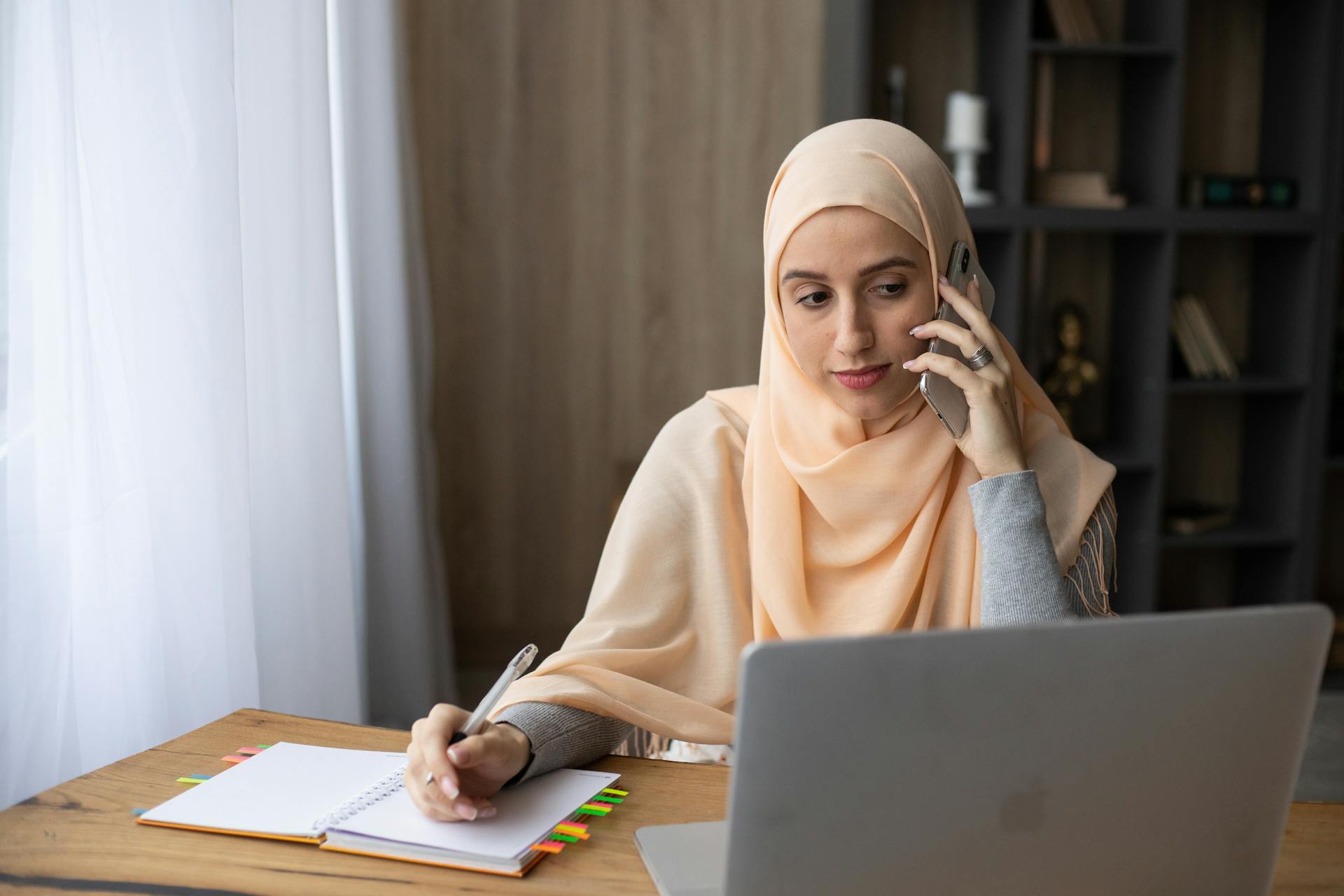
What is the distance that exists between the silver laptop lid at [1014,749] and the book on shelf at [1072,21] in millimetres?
2883

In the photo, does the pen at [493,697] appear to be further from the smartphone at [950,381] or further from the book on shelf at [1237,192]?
the book on shelf at [1237,192]

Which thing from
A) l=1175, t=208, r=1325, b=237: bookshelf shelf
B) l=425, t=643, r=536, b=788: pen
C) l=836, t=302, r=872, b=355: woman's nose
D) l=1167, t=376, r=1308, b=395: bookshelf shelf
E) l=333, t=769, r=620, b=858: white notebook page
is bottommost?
l=333, t=769, r=620, b=858: white notebook page

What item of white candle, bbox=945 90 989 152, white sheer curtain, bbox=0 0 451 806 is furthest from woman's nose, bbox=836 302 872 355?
white candle, bbox=945 90 989 152

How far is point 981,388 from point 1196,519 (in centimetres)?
248

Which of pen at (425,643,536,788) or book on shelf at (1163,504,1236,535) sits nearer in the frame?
pen at (425,643,536,788)

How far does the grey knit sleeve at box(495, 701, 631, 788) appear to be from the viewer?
1001 millimetres

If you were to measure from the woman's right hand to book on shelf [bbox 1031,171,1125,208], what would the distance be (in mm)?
2744

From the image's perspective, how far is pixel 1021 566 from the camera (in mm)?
1187

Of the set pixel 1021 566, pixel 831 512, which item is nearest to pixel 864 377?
pixel 831 512

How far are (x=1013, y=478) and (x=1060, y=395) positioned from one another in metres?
2.38

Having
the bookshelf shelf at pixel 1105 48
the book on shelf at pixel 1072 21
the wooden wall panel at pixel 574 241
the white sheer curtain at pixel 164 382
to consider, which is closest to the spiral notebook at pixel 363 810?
the white sheer curtain at pixel 164 382

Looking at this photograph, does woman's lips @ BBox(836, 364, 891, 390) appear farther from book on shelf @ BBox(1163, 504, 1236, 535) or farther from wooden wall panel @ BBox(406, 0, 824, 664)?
book on shelf @ BBox(1163, 504, 1236, 535)

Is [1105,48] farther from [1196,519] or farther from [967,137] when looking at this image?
[1196,519]

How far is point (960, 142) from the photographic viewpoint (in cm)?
317
